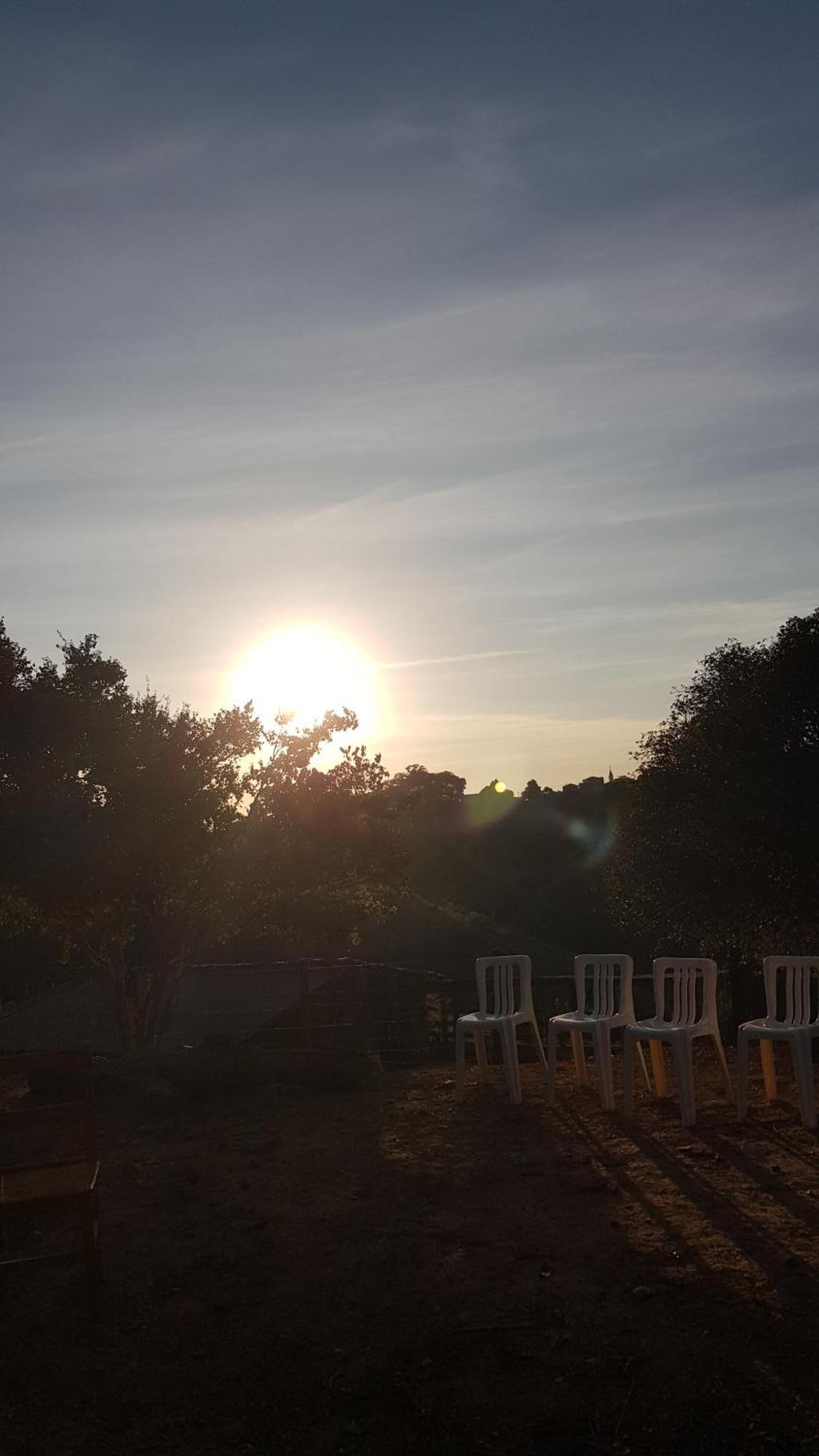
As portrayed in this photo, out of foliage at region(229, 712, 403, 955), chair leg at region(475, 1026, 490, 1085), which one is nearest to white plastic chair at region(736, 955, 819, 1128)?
chair leg at region(475, 1026, 490, 1085)

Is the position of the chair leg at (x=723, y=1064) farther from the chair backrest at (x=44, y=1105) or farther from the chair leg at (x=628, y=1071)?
the chair backrest at (x=44, y=1105)

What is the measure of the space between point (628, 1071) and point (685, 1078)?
0.48m

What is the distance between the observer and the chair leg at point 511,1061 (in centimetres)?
902

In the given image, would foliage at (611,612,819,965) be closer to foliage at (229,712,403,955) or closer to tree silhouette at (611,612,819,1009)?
tree silhouette at (611,612,819,1009)

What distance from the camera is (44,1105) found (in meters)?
7.54

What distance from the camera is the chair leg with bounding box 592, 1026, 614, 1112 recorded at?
8508 millimetres

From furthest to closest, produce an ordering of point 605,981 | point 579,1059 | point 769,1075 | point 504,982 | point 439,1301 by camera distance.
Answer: point 579,1059
point 504,982
point 605,981
point 769,1075
point 439,1301

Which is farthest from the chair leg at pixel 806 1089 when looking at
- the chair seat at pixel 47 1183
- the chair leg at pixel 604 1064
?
the chair seat at pixel 47 1183

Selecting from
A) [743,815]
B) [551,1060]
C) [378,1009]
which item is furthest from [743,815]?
[378,1009]

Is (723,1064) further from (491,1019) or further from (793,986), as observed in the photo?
(491,1019)

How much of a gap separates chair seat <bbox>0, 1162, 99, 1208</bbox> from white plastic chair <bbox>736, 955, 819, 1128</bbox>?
14.0 ft

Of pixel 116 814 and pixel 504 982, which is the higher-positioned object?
pixel 116 814

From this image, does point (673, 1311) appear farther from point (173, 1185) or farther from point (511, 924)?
point (511, 924)

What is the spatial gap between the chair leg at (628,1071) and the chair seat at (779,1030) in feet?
2.60
